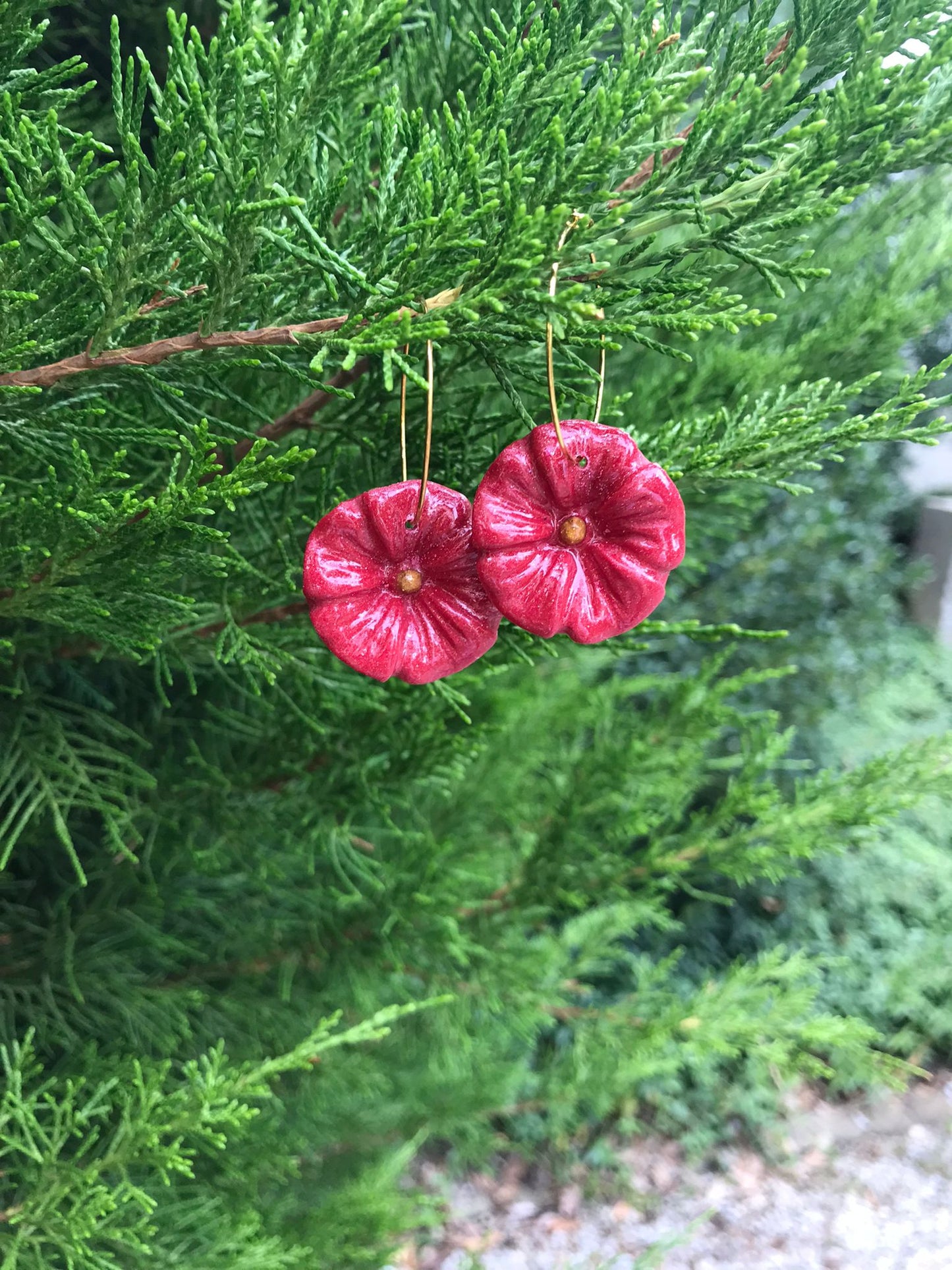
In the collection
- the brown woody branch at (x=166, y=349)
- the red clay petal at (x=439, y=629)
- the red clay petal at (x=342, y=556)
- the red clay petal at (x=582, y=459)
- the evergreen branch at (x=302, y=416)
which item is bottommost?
the red clay petal at (x=439, y=629)

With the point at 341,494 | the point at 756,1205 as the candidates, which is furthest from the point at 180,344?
the point at 756,1205

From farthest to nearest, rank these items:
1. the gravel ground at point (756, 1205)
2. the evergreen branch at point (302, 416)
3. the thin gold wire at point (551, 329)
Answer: the gravel ground at point (756, 1205)
the evergreen branch at point (302, 416)
the thin gold wire at point (551, 329)

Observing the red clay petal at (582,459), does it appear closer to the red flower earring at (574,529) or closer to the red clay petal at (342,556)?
the red flower earring at (574,529)

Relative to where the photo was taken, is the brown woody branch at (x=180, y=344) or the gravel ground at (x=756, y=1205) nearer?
the brown woody branch at (x=180, y=344)

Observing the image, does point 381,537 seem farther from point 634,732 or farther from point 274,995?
point 274,995

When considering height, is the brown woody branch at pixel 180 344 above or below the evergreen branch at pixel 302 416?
above

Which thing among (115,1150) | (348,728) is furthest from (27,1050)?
(348,728)

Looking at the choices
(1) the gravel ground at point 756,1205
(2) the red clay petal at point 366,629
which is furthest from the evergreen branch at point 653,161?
(1) the gravel ground at point 756,1205

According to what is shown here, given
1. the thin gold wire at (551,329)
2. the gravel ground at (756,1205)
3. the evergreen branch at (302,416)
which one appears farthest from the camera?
the gravel ground at (756,1205)

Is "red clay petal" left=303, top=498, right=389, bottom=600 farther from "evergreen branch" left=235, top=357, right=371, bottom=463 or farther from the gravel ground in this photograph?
the gravel ground
